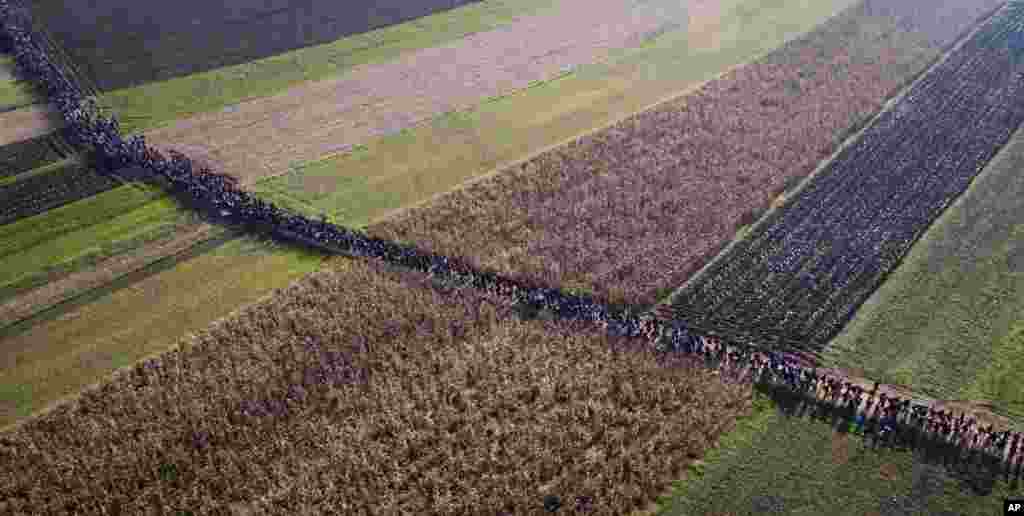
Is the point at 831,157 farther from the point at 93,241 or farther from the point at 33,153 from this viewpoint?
the point at 33,153

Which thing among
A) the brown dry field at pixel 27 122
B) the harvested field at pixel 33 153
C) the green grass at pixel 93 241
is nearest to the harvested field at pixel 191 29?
the brown dry field at pixel 27 122

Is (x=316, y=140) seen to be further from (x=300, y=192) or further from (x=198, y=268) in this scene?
(x=198, y=268)

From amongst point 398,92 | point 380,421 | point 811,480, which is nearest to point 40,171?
point 398,92

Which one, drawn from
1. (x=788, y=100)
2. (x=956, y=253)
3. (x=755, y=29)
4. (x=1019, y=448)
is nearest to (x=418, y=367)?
(x=1019, y=448)

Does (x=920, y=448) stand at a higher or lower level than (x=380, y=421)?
lower

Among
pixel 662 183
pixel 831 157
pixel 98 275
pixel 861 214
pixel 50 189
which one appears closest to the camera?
pixel 98 275

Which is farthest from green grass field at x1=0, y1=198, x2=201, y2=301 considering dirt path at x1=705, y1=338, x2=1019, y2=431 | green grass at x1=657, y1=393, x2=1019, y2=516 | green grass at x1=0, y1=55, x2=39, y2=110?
green grass at x1=657, y1=393, x2=1019, y2=516

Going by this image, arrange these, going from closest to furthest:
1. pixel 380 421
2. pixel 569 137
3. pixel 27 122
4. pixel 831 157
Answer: pixel 380 421 → pixel 831 157 → pixel 569 137 → pixel 27 122

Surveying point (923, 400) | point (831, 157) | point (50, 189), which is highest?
point (50, 189)
